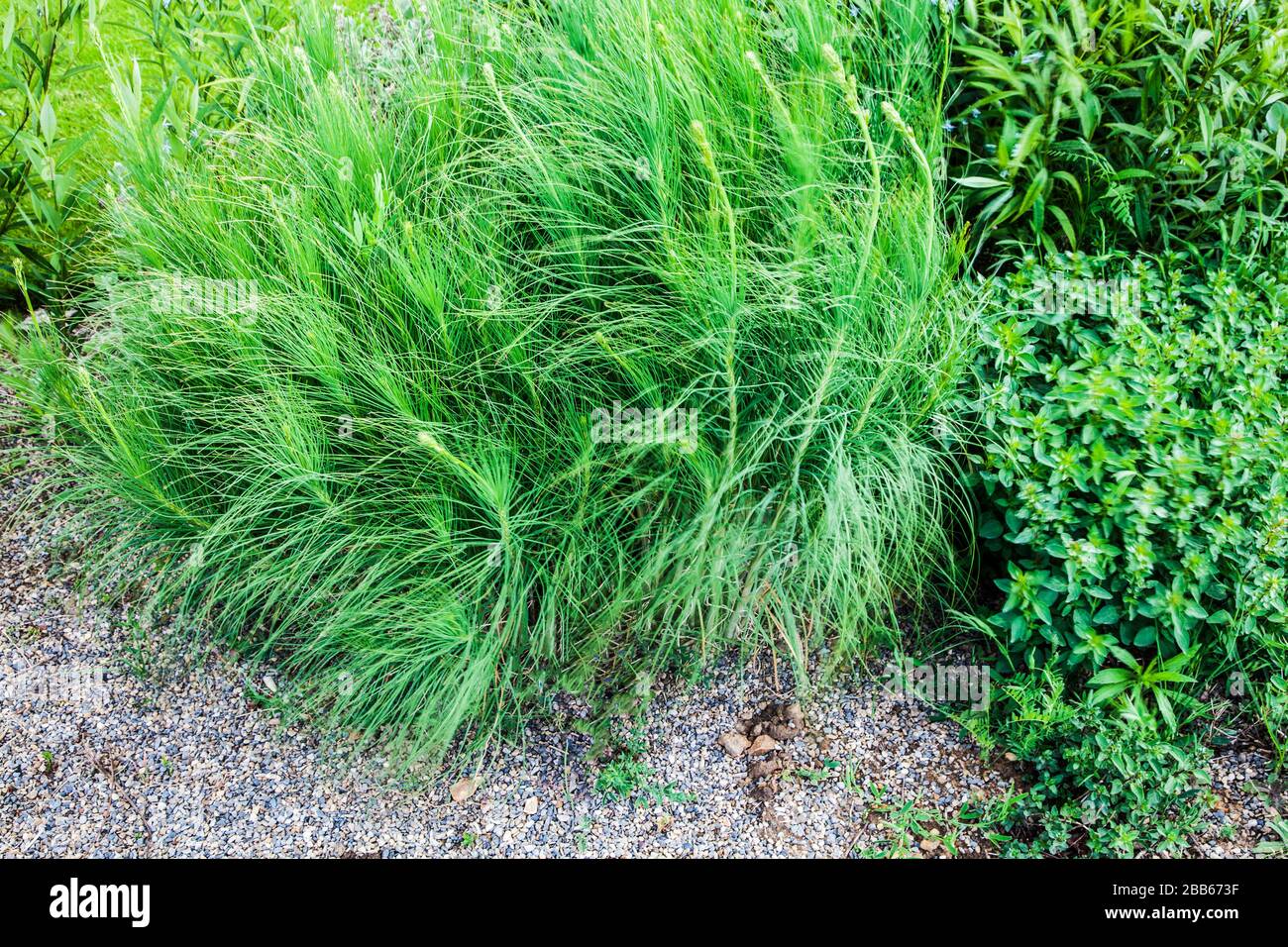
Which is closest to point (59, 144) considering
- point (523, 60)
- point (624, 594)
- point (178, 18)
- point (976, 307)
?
point (178, 18)

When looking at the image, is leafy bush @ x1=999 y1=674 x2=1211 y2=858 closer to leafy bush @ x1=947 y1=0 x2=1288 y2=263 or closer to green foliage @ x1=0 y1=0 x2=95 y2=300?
leafy bush @ x1=947 y1=0 x2=1288 y2=263

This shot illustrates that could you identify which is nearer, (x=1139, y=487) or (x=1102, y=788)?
(x=1102, y=788)

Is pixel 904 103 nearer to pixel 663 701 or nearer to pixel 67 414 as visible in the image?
pixel 663 701

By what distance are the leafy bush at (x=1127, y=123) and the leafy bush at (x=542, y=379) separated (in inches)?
12.1

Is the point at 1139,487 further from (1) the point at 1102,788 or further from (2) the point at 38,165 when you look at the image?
(2) the point at 38,165

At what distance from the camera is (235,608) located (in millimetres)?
3102

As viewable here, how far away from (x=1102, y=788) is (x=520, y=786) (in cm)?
160

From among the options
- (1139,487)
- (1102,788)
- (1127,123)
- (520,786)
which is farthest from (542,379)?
(1127,123)

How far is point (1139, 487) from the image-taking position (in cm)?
267

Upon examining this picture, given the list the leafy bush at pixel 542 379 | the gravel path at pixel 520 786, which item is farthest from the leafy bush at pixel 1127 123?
the gravel path at pixel 520 786

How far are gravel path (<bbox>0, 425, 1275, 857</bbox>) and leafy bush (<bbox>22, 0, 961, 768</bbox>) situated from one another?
0.53 ft

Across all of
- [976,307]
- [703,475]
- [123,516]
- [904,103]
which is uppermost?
[904,103]

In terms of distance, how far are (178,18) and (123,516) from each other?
7.00 ft

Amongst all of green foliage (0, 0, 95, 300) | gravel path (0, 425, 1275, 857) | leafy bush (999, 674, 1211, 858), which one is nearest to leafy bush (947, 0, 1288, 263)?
leafy bush (999, 674, 1211, 858)
